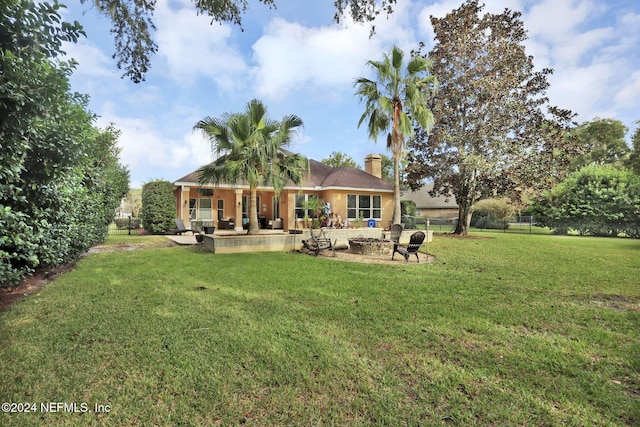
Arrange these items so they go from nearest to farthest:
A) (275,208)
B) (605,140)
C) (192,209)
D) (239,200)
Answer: (239,200)
(192,209)
(275,208)
(605,140)

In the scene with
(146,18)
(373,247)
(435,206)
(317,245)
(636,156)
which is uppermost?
(636,156)

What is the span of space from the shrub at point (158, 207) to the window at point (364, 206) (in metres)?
11.1

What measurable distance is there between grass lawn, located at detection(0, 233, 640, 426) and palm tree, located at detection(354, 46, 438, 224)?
11016mm

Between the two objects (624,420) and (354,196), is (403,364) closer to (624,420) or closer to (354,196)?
(624,420)

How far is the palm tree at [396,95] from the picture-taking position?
Result: 16.0 m

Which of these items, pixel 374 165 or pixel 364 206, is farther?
pixel 374 165

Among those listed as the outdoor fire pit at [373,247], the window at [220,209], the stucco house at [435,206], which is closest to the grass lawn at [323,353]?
the outdoor fire pit at [373,247]

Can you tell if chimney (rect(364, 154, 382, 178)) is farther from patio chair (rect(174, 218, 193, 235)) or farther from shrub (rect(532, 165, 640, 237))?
patio chair (rect(174, 218, 193, 235))

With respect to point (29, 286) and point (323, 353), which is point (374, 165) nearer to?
point (29, 286)

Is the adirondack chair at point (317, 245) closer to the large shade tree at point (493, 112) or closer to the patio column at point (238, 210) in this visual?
the patio column at point (238, 210)

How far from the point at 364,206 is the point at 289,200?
5.21 m

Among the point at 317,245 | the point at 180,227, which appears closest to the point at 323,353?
the point at 317,245

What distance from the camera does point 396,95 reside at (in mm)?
16172

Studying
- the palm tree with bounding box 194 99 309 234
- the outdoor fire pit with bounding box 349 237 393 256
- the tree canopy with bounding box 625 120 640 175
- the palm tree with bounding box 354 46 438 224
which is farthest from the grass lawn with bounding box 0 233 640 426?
the tree canopy with bounding box 625 120 640 175
